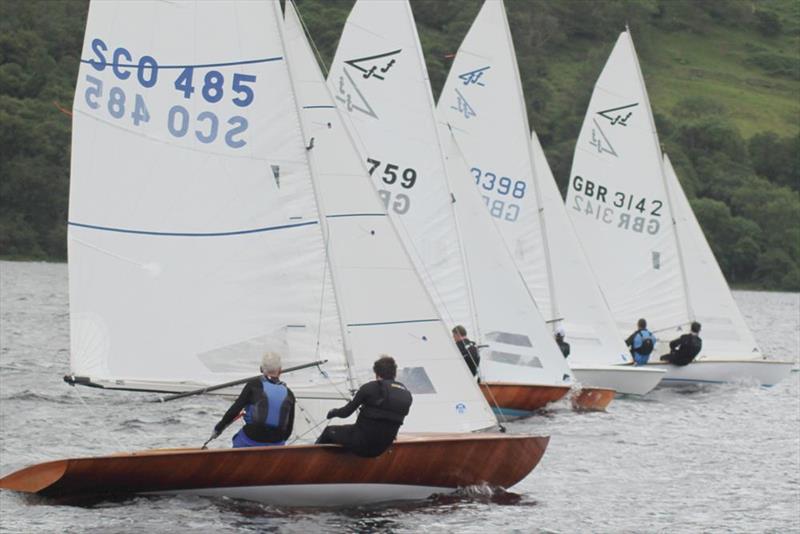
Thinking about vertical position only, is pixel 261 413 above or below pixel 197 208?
below

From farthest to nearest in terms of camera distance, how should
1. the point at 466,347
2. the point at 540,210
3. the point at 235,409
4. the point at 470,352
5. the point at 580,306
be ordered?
the point at 580,306 < the point at 540,210 < the point at 470,352 < the point at 466,347 < the point at 235,409

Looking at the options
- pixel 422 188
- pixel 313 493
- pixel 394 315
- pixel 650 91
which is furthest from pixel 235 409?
pixel 650 91

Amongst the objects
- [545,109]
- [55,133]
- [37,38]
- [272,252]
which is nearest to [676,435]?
[272,252]

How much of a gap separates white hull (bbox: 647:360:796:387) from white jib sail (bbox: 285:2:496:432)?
13.4 m

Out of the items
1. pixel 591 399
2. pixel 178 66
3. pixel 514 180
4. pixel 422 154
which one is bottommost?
pixel 591 399

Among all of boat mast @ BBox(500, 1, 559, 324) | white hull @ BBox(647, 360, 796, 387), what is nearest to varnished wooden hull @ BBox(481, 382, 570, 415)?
boat mast @ BBox(500, 1, 559, 324)

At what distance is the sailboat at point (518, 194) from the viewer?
25797mm

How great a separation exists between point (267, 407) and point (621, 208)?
1807 cm

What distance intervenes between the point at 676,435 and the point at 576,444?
2.49m

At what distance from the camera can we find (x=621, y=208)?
30.5m

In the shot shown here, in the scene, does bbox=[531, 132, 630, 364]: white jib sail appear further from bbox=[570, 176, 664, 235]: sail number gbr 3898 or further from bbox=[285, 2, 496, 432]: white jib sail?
bbox=[285, 2, 496, 432]: white jib sail

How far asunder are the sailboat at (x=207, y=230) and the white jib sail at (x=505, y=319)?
730 cm

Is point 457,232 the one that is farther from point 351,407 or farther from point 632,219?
point 632,219

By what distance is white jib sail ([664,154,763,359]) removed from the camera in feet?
99.4
